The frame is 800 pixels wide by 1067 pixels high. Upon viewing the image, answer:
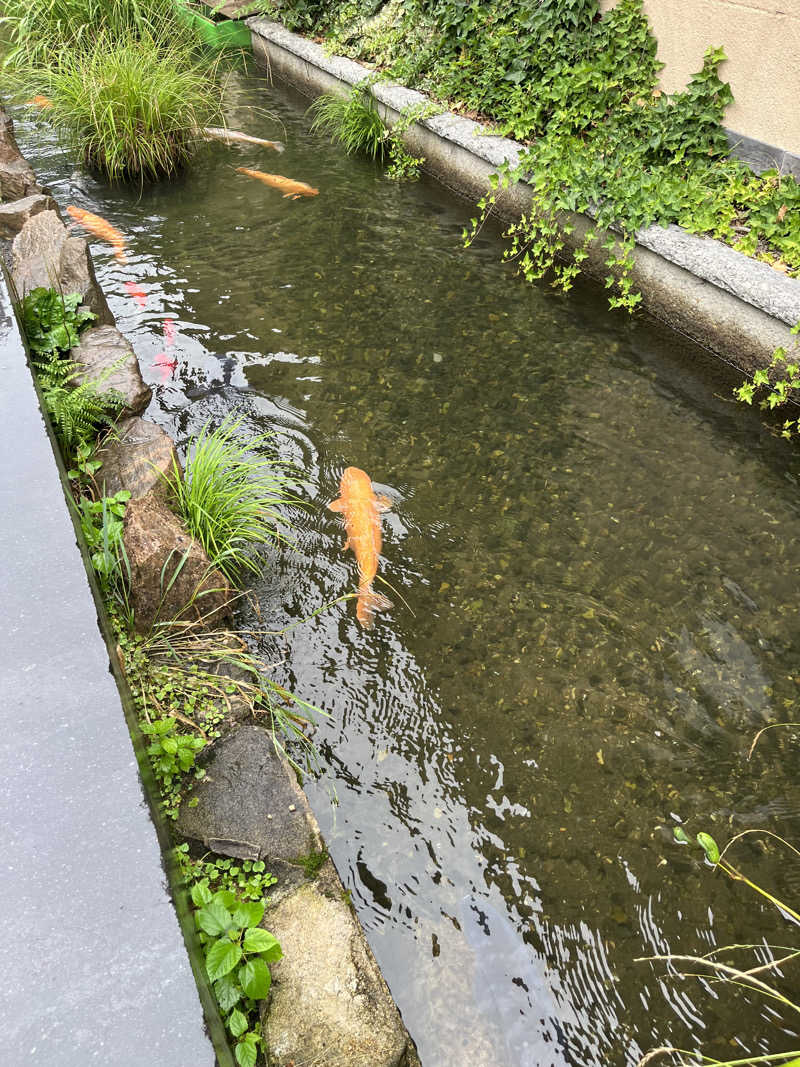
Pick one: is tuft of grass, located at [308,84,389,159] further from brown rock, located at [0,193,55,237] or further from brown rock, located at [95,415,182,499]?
brown rock, located at [95,415,182,499]

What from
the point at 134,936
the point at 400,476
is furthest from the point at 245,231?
the point at 134,936

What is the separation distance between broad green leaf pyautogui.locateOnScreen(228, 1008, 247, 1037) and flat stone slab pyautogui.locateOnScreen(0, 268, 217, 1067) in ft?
1.35

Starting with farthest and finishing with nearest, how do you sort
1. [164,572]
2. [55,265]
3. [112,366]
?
[55,265] → [112,366] → [164,572]

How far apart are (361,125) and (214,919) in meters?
7.95

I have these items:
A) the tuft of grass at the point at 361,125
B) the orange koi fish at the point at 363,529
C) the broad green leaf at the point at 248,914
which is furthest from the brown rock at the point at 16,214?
the broad green leaf at the point at 248,914

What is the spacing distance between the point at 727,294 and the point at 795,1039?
13.4ft

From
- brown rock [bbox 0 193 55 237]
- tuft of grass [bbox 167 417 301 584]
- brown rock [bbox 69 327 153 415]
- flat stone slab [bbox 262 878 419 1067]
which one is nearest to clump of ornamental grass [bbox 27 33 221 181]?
brown rock [bbox 0 193 55 237]

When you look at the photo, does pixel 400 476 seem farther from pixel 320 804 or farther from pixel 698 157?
pixel 698 157

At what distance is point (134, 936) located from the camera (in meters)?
1.55

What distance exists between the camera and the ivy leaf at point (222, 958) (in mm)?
1800

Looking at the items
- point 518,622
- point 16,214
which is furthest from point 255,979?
point 16,214

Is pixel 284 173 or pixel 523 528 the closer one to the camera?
pixel 523 528

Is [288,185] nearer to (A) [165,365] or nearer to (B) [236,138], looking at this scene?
(B) [236,138]

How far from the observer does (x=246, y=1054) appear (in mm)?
1777
